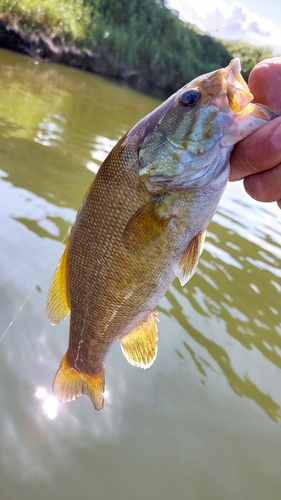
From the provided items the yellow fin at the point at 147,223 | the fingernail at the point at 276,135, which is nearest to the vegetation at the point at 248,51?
the fingernail at the point at 276,135

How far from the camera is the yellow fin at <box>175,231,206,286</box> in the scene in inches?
75.3

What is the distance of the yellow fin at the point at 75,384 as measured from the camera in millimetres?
2400

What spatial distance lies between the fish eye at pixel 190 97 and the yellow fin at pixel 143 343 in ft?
3.29

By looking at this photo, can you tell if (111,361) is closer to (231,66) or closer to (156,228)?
(156,228)

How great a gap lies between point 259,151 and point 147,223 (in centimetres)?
53

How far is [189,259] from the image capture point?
1.92 metres

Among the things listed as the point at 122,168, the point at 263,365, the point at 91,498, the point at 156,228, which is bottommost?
the point at 91,498

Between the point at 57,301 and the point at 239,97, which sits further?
the point at 57,301

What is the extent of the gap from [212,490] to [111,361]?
4.48ft

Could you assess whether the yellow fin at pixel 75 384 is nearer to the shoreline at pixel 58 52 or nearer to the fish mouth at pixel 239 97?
the fish mouth at pixel 239 97

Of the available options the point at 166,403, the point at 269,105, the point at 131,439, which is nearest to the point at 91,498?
the point at 131,439

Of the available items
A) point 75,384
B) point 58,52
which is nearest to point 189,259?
point 75,384

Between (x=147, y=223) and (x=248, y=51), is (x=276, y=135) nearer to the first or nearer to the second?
(x=147, y=223)

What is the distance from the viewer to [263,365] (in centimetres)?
463
